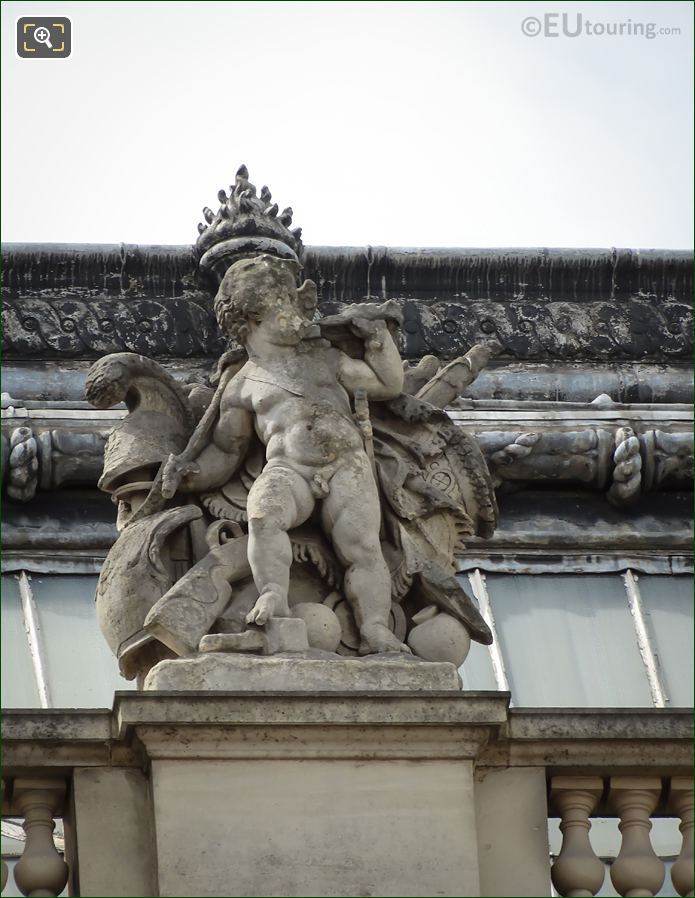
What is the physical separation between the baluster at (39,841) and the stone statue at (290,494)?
926 mm

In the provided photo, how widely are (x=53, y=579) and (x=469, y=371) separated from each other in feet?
23.6

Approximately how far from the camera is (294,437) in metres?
16.7

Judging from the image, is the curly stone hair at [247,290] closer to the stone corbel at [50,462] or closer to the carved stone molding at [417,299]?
the stone corbel at [50,462]

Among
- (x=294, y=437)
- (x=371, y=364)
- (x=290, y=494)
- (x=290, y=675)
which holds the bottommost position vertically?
(x=290, y=675)

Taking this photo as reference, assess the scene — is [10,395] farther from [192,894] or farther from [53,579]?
[192,894]

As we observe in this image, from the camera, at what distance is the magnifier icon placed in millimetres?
21656

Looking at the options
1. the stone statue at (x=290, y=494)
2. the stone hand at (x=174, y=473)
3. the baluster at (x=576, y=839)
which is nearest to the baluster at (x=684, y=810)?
the baluster at (x=576, y=839)

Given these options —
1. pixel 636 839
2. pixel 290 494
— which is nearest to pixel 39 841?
pixel 290 494

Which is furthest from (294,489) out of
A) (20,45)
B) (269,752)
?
(20,45)

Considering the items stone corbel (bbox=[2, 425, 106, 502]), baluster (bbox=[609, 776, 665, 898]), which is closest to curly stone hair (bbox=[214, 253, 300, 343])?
baluster (bbox=[609, 776, 665, 898])

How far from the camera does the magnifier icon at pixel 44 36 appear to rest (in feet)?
71.1

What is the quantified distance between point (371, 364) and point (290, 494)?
3.24ft

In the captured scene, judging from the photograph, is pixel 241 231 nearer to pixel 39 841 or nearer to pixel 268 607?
pixel 268 607

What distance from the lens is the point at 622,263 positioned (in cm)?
2825
